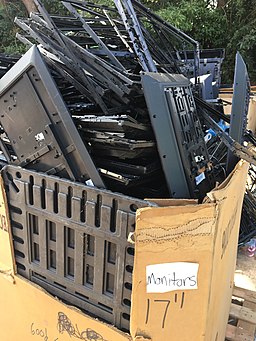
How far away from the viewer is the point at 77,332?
0.99 meters

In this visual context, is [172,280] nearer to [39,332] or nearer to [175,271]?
[175,271]

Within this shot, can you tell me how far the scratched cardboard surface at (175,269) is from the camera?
0.73m

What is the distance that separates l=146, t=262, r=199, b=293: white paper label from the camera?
2.54ft

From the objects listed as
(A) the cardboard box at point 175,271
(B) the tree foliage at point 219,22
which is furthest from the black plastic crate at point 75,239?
(B) the tree foliage at point 219,22

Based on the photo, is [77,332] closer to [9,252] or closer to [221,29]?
[9,252]

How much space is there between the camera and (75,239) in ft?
2.98

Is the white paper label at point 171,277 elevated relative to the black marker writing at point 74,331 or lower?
elevated

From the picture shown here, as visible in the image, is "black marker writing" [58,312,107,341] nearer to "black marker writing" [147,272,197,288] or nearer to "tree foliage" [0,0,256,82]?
"black marker writing" [147,272,197,288]

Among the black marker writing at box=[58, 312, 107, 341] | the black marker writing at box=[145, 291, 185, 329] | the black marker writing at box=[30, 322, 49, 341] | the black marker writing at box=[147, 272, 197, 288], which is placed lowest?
the black marker writing at box=[30, 322, 49, 341]

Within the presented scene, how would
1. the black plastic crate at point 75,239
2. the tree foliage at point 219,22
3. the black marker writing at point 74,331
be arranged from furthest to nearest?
the tree foliage at point 219,22 < the black marker writing at point 74,331 < the black plastic crate at point 75,239

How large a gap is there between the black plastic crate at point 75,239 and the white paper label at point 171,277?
0.07 m

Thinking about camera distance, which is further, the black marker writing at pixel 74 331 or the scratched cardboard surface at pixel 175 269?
the black marker writing at pixel 74 331

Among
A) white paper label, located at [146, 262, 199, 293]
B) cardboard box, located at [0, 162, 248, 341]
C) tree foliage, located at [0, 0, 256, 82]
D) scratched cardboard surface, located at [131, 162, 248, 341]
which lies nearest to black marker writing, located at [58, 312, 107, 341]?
cardboard box, located at [0, 162, 248, 341]

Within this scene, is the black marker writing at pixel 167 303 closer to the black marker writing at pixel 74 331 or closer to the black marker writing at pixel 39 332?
the black marker writing at pixel 74 331
